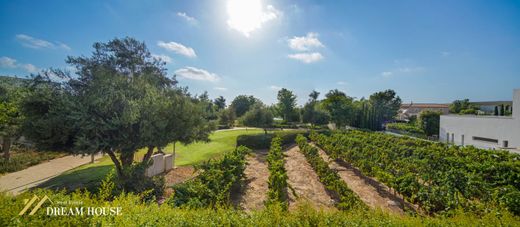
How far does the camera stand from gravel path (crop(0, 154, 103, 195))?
888cm

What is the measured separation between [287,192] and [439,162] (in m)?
8.58

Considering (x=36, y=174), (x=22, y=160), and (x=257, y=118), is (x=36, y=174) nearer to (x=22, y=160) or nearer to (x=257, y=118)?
(x=22, y=160)

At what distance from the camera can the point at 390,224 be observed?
303cm

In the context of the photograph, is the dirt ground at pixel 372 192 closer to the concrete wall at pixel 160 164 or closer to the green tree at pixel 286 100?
the concrete wall at pixel 160 164

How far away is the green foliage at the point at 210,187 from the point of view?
5.77m

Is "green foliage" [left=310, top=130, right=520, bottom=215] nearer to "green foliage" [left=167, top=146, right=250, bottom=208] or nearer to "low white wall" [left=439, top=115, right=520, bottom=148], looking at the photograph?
"green foliage" [left=167, top=146, right=250, bottom=208]

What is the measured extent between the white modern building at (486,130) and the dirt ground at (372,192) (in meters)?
15.3

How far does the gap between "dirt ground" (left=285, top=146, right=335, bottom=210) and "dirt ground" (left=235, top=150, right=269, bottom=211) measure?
1.28 meters

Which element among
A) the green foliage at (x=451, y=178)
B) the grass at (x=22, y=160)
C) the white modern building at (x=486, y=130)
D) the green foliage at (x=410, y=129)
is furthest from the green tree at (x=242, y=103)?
the green foliage at (x=451, y=178)

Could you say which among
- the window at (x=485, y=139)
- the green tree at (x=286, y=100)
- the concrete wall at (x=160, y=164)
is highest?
the green tree at (x=286, y=100)

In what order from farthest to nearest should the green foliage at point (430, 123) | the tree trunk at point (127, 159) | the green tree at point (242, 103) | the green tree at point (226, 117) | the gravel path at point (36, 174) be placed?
the green tree at point (242, 103) → the green tree at point (226, 117) → the green foliage at point (430, 123) → the gravel path at point (36, 174) → the tree trunk at point (127, 159)

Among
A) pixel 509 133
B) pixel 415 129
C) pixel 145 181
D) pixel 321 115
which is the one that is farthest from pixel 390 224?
pixel 415 129

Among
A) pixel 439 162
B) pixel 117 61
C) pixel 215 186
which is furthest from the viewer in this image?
pixel 117 61

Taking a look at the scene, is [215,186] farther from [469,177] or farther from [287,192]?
[469,177]
